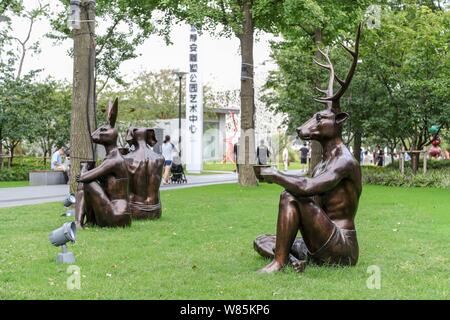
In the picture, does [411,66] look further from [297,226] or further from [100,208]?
[297,226]

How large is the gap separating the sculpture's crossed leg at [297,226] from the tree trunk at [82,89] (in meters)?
7.36

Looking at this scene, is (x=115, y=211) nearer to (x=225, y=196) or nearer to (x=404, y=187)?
(x=225, y=196)

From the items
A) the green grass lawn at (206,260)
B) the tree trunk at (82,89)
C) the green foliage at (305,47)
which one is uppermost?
the green foliage at (305,47)

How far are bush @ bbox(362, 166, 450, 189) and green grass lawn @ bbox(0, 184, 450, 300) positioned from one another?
8.78 metres

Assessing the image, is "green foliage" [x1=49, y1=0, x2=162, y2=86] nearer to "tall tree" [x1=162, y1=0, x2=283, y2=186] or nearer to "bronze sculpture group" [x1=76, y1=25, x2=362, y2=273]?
"tall tree" [x1=162, y1=0, x2=283, y2=186]

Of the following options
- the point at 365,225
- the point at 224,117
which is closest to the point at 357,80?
the point at 365,225

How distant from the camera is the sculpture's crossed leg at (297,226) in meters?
5.87

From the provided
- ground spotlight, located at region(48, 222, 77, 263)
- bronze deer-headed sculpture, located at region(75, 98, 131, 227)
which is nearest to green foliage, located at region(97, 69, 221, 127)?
bronze deer-headed sculpture, located at region(75, 98, 131, 227)

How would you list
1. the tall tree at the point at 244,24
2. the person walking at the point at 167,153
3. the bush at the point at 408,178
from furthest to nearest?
the person walking at the point at 167,153 → the bush at the point at 408,178 → the tall tree at the point at 244,24

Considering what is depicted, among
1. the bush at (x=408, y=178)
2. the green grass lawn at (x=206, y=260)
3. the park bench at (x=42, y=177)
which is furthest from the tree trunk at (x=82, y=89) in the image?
the bush at (x=408, y=178)

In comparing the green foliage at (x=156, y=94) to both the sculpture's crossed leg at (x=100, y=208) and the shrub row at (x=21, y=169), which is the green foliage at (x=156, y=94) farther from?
the sculpture's crossed leg at (x=100, y=208)

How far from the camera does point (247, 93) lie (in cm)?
1947

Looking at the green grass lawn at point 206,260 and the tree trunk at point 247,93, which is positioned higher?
the tree trunk at point 247,93

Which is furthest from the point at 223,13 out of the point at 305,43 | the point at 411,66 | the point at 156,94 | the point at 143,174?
the point at 156,94
